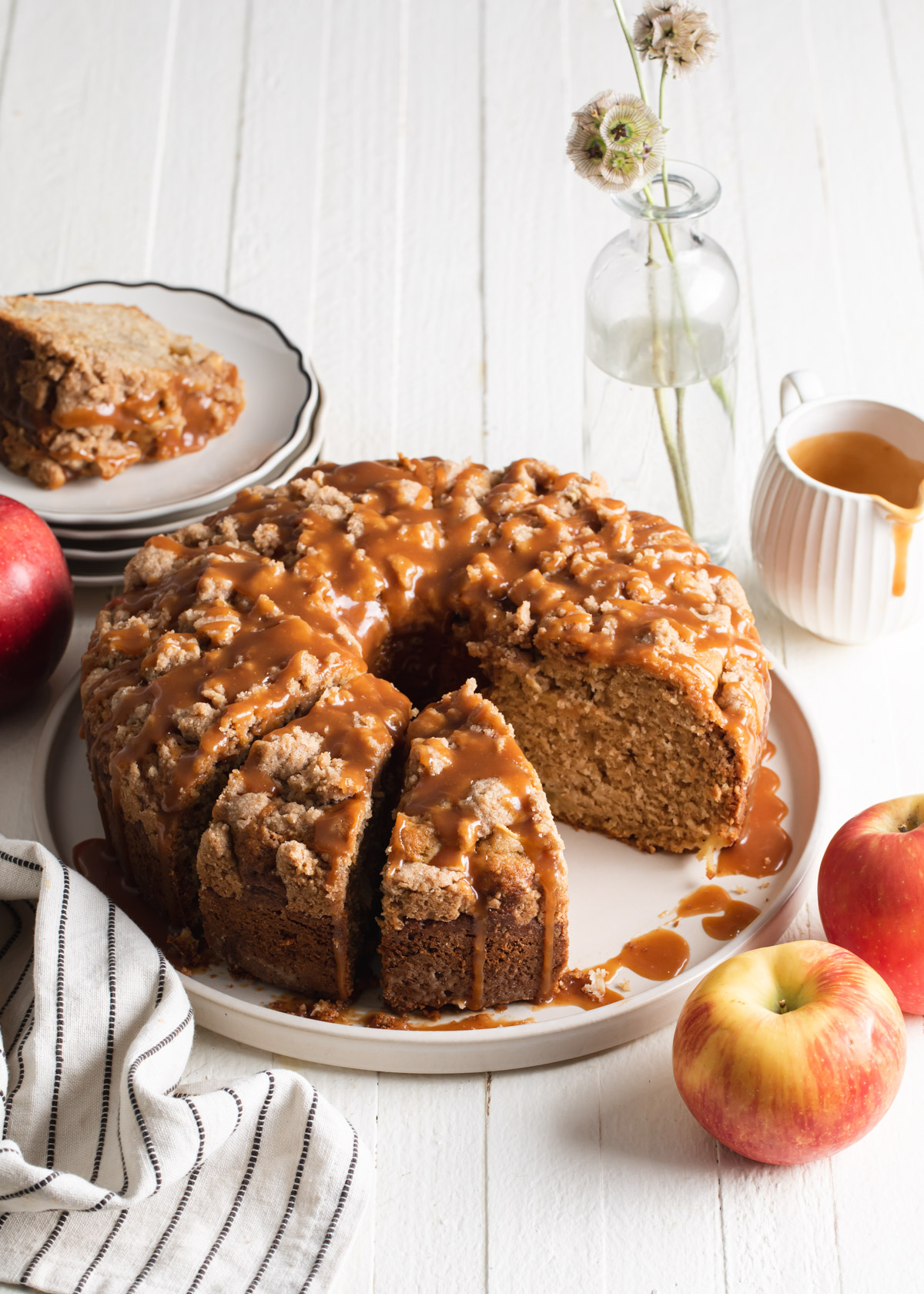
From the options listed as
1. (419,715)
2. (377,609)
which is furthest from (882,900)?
(377,609)

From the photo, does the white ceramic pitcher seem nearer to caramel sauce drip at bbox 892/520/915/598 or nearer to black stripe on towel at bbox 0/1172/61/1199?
caramel sauce drip at bbox 892/520/915/598

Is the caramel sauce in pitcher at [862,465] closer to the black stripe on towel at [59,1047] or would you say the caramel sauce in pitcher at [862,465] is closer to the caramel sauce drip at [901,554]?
the caramel sauce drip at [901,554]

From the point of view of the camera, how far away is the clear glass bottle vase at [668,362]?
13.5 ft

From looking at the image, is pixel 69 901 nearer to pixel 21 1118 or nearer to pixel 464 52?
pixel 21 1118

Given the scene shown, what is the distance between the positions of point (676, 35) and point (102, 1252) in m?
3.01

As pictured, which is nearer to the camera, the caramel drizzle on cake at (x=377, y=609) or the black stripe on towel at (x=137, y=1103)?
the black stripe on towel at (x=137, y=1103)

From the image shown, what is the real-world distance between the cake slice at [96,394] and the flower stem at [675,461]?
1.45 metres

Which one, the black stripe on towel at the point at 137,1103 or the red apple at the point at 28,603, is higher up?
the red apple at the point at 28,603

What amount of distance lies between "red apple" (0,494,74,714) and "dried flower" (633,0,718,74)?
6.76ft

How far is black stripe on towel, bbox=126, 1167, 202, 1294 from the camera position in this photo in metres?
2.82

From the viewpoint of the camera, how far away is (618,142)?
11.4ft

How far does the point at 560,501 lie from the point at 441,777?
1066 millimetres

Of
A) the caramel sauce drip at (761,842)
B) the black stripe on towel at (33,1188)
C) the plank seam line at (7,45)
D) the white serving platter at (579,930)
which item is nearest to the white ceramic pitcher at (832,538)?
the white serving platter at (579,930)

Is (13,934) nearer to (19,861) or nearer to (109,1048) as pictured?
(19,861)
